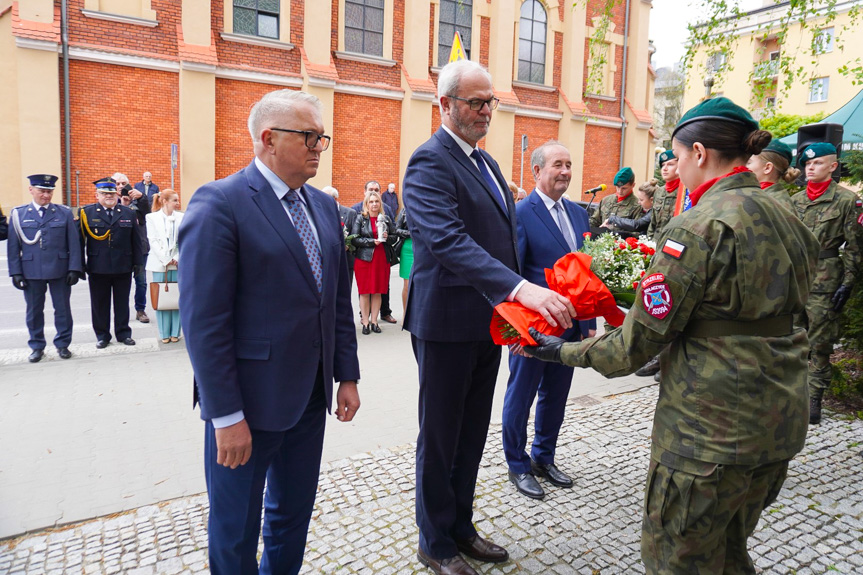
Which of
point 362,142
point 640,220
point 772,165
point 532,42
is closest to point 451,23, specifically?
point 532,42

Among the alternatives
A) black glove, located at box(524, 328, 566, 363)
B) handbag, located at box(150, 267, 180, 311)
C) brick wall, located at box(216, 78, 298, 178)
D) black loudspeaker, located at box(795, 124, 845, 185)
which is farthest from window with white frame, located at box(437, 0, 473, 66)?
black glove, located at box(524, 328, 566, 363)

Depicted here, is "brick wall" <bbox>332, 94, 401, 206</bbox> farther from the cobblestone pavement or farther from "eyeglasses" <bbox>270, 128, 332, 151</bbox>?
"eyeglasses" <bbox>270, 128, 332, 151</bbox>

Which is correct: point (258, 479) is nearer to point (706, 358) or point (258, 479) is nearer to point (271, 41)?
point (706, 358)

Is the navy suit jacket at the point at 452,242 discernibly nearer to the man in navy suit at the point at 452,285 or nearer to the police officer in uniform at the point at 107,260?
the man in navy suit at the point at 452,285

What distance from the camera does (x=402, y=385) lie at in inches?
257

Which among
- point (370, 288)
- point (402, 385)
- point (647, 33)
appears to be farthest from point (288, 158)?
point (647, 33)

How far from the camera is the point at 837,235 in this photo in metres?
5.75

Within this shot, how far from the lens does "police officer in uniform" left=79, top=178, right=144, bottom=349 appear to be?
26.3ft

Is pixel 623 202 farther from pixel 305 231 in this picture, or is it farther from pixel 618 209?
pixel 305 231

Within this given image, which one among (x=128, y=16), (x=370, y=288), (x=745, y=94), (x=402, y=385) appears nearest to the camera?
(x=402, y=385)

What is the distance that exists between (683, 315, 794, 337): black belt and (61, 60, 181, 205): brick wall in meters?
18.0

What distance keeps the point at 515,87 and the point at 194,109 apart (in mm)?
12000

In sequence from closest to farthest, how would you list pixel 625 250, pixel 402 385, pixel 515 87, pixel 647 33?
1. pixel 625 250
2. pixel 402 385
3. pixel 515 87
4. pixel 647 33

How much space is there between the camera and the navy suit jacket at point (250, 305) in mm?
2154
